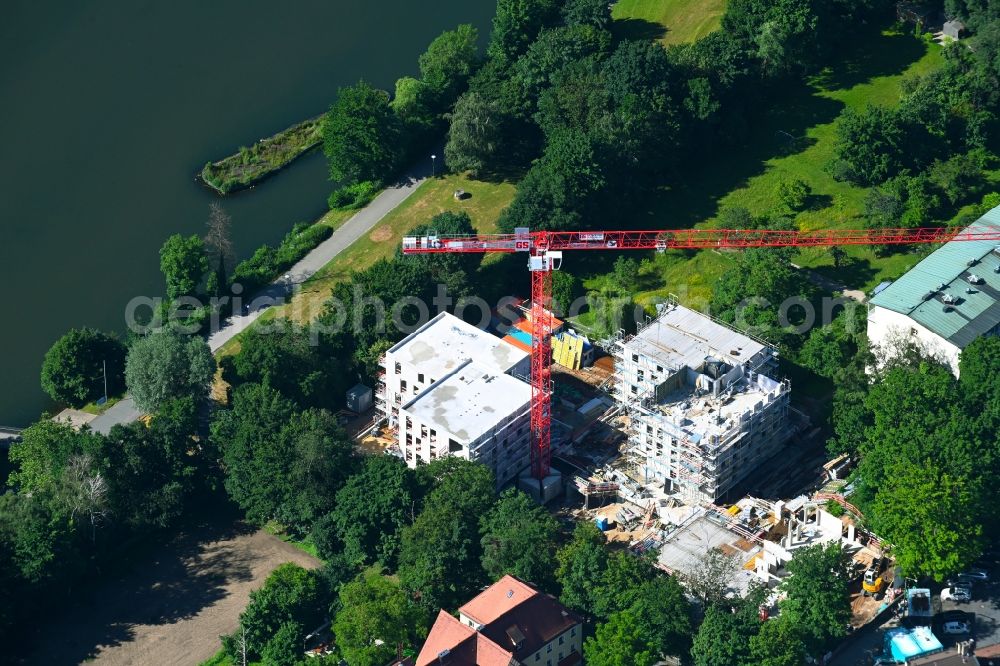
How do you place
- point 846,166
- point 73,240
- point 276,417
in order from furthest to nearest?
point 73,240 < point 846,166 < point 276,417

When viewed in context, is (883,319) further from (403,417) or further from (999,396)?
(403,417)

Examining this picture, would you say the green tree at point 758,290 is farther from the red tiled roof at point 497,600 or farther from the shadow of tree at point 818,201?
the red tiled roof at point 497,600

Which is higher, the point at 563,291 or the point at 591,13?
the point at 591,13

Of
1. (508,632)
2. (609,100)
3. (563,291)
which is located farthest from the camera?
(609,100)

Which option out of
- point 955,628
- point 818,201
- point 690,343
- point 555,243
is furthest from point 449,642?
point 818,201

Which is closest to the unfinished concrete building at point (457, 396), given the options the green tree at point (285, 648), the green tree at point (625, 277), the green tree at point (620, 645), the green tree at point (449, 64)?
the green tree at point (625, 277)

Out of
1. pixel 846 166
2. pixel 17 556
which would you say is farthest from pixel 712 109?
pixel 17 556

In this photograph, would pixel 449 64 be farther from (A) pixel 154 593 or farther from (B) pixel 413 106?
(A) pixel 154 593
